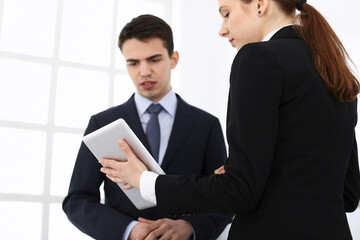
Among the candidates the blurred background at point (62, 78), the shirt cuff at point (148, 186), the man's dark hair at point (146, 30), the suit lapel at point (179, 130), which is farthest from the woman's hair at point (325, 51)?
the blurred background at point (62, 78)

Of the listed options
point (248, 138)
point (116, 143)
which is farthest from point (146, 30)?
point (248, 138)

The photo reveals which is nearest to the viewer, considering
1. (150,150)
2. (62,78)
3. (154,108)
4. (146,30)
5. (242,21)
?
(242,21)

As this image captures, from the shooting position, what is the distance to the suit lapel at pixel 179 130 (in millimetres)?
1875

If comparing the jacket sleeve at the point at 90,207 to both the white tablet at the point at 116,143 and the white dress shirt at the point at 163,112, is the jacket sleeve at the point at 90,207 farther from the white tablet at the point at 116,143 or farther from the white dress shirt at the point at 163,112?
the white tablet at the point at 116,143

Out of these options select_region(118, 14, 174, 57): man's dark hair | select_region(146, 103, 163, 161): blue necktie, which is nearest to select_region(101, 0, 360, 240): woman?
select_region(146, 103, 163, 161): blue necktie

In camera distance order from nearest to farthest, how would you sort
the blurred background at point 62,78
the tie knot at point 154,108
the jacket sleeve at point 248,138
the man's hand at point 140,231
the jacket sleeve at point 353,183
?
1. the jacket sleeve at point 248,138
2. the jacket sleeve at point 353,183
3. the man's hand at point 140,231
4. the tie knot at point 154,108
5. the blurred background at point 62,78

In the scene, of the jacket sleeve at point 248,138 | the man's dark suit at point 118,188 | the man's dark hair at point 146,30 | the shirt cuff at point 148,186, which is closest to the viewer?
the jacket sleeve at point 248,138

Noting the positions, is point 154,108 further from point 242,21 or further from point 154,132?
point 242,21

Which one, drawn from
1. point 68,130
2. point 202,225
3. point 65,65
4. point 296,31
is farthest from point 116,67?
point 296,31

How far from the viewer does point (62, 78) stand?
3.17m

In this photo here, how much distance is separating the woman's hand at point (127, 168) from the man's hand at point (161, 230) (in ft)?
1.05

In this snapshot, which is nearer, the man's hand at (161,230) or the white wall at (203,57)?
the man's hand at (161,230)

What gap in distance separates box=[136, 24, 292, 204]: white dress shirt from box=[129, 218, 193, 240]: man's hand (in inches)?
18.3

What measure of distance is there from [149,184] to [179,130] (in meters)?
0.79
